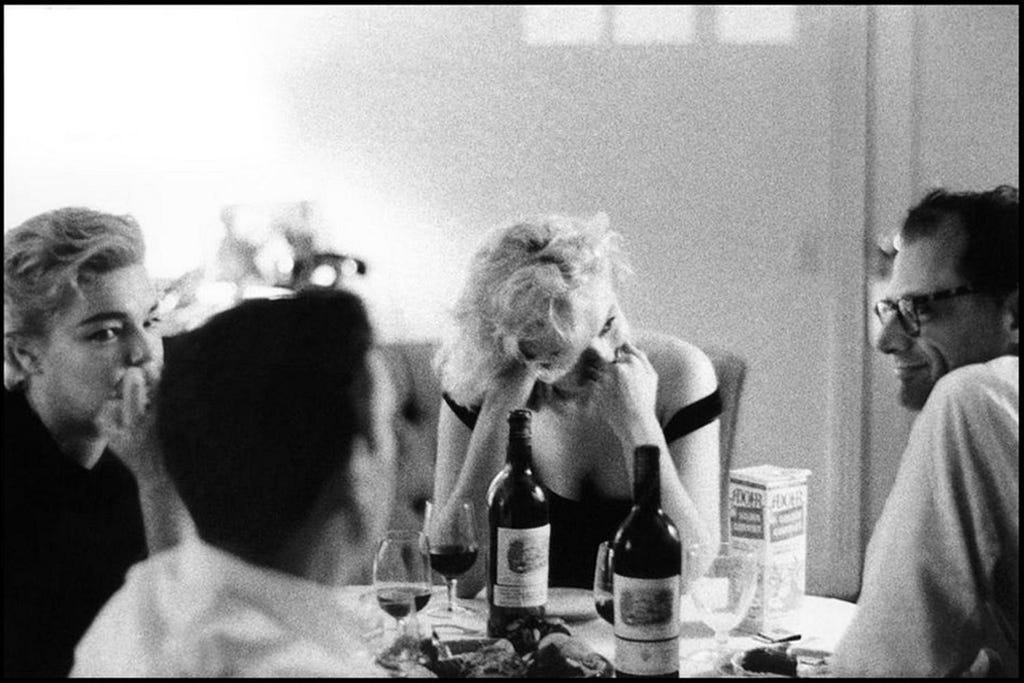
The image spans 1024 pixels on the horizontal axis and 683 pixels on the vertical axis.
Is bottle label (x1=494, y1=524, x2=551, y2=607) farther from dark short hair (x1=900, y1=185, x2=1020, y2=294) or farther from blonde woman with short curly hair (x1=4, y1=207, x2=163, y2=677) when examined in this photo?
dark short hair (x1=900, y1=185, x2=1020, y2=294)

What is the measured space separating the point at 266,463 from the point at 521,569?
0.45m

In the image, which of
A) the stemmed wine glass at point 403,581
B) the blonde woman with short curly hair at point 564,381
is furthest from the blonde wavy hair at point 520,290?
the stemmed wine glass at point 403,581

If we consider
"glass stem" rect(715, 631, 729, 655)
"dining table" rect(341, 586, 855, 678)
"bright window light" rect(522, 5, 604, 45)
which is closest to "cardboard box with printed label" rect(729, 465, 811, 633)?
"dining table" rect(341, 586, 855, 678)

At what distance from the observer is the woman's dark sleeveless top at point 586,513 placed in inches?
64.1

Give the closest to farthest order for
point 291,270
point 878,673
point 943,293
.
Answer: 1. point 878,673
2. point 943,293
3. point 291,270

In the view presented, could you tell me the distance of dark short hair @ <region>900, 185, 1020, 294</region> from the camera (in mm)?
1495

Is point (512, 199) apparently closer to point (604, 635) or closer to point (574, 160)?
point (574, 160)

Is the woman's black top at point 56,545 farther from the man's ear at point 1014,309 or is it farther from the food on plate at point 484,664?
the man's ear at point 1014,309

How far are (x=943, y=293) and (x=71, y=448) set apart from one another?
1311 mm

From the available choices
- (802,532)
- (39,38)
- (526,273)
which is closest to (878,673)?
(802,532)

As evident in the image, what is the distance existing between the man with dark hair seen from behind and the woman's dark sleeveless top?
0.17 m

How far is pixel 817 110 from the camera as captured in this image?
1628 mm

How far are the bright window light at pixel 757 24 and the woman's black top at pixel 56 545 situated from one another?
1150 millimetres

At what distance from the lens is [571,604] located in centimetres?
148
